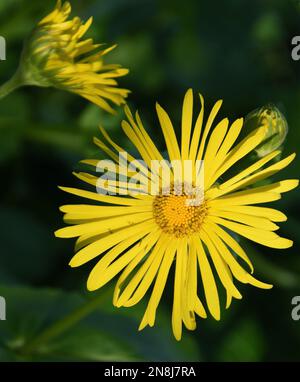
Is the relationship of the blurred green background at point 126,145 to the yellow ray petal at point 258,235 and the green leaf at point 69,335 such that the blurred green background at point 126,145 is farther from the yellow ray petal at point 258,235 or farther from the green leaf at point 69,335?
the yellow ray petal at point 258,235

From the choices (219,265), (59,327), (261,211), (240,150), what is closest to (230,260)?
(219,265)

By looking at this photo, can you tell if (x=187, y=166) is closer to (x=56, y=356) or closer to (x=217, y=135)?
(x=217, y=135)

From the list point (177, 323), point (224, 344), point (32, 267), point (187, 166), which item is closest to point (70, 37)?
point (187, 166)

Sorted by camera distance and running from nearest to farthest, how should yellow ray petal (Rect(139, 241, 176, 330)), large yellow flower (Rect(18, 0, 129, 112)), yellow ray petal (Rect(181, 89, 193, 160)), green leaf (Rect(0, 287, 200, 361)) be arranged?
yellow ray petal (Rect(181, 89, 193, 160)), yellow ray petal (Rect(139, 241, 176, 330)), large yellow flower (Rect(18, 0, 129, 112)), green leaf (Rect(0, 287, 200, 361))

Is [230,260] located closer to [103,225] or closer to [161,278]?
[161,278]

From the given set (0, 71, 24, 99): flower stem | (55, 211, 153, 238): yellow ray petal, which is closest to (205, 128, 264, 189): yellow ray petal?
(55, 211, 153, 238): yellow ray petal

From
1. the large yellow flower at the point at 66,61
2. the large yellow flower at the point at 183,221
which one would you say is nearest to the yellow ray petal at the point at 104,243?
the large yellow flower at the point at 183,221

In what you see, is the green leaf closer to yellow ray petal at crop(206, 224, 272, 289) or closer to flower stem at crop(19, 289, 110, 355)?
flower stem at crop(19, 289, 110, 355)
